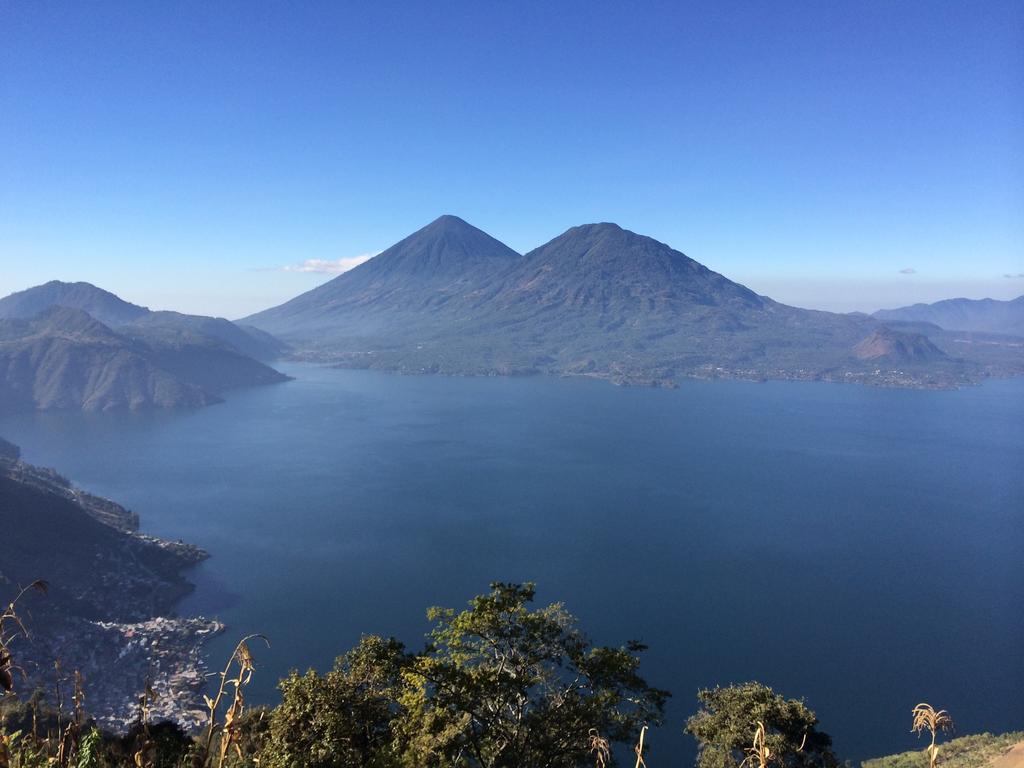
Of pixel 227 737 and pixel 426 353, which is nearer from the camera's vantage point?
pixel 227 737

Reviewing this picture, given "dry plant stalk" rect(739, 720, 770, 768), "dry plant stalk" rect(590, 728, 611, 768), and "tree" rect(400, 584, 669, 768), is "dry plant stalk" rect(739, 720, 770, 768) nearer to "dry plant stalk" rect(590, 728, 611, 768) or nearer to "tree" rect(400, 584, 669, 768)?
"dry plant stalk" rect(590, 728, 611, 768)

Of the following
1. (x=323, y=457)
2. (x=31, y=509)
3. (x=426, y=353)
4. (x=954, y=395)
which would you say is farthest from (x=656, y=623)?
(x=426, y=353)

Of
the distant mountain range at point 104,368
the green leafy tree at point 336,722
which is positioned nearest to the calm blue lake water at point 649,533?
the distant mountain range at point 104,368

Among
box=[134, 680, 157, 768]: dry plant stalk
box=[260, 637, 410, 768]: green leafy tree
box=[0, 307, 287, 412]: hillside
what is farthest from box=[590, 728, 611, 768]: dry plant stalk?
box=[0, 307, 287, 412]: hillside

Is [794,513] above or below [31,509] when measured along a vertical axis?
below

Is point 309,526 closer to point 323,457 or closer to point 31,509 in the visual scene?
point 31,509

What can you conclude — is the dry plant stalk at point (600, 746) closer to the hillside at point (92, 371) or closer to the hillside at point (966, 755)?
the hillside at point (966, 755)

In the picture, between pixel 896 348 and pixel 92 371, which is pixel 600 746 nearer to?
pixel 92 371
